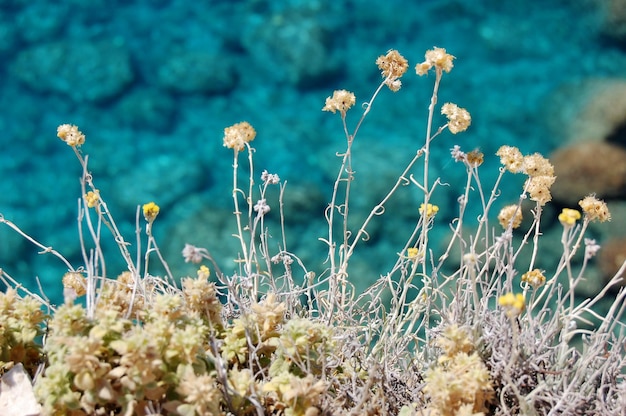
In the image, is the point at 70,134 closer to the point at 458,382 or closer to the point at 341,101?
the point at 341,101

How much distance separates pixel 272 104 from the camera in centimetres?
402

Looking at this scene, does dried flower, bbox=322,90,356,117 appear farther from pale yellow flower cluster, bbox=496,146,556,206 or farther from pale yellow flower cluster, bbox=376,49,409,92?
pale yellow flower cluster, bbox=496,146,556,206

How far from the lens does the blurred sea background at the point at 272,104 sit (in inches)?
139

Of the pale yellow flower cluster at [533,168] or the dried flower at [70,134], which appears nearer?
the pale yellow flower cluster at [533,168]

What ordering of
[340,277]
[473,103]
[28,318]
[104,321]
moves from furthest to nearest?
[473,103] < [340,277] < [28,318] < [104,321]

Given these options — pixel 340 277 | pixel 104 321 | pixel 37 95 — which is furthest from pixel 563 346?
pixel 37 95

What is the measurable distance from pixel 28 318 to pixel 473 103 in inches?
135

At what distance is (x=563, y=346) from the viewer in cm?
111

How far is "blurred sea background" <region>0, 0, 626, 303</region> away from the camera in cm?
353

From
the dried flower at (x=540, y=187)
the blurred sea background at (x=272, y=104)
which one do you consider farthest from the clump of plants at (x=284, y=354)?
the blurred sea background at (x=272, y=104)

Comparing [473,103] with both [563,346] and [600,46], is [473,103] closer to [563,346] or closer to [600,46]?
[600,46]

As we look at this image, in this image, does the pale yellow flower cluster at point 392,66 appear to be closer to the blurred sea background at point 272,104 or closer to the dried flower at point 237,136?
the dried flower at point 237,136

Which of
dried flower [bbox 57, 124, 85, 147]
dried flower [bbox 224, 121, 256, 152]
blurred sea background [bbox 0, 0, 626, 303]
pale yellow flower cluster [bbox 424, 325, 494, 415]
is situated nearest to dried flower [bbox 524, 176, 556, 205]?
pale yellow flower cluster [bbox 424, 325, 494, 415]

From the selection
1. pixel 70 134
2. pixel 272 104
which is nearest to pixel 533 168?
pixel 70 134
